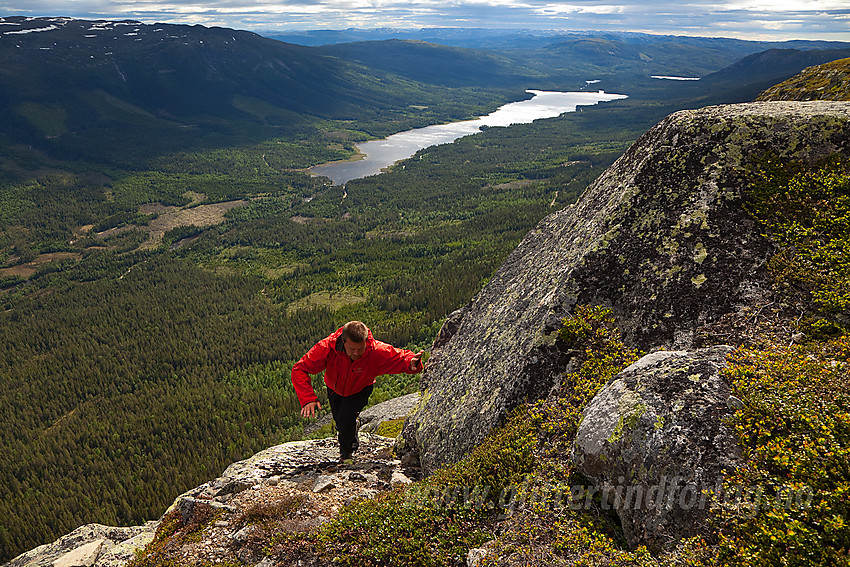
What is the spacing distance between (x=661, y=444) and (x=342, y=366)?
695 centimetres

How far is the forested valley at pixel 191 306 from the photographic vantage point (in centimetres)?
5172

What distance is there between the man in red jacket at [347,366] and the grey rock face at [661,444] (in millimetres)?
5080

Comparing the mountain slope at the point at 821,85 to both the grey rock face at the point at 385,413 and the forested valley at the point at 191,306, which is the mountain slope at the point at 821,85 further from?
the forested valley at the point at 191,306

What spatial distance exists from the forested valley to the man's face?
41527mm

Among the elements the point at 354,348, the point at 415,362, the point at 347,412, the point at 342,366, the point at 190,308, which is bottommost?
the point at 190,308

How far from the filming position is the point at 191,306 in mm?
98562

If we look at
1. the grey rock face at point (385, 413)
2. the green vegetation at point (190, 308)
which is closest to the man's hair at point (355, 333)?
the grey rock face at point (385, 413)

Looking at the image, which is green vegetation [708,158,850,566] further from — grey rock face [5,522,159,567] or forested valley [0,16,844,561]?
forested valley [0,16,844,561]

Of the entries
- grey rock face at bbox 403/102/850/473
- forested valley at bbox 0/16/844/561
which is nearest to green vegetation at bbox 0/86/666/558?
forested valley at bbox 0/16/844/561

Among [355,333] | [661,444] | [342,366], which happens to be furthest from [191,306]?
[661,444]

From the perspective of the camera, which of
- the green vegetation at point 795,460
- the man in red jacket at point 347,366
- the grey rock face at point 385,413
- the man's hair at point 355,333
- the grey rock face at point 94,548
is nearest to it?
the green vegetation at point 795,460

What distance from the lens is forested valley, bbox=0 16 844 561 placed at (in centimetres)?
5172

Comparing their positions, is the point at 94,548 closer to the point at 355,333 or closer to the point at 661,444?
the point at 355,333

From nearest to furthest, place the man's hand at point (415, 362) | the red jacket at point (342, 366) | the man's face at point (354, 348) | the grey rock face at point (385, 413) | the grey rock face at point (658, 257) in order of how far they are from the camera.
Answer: the grey rock face at point (658, 257) < the man's face at point (354, 348) < the red jacket at point (342, 366) < the man's hand at point (415, 362) < the grey rock face at point (385, 413)
